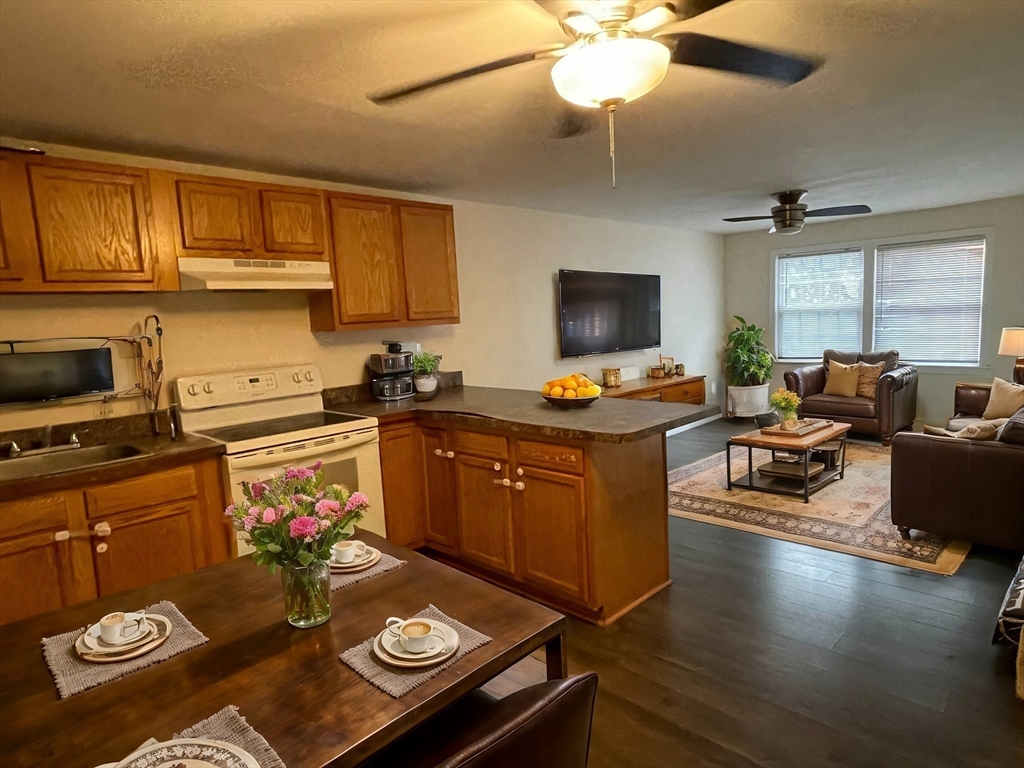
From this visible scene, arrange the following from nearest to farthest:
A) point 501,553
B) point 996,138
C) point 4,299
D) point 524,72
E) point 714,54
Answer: point 714,54, point 524,72, point 4,299, point 501,553, point 996,138

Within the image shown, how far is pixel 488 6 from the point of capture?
1.70 meters

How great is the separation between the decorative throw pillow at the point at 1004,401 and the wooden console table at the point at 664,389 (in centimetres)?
249

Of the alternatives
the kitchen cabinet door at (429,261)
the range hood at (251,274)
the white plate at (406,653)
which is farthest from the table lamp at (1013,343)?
the white plate at (406,653)

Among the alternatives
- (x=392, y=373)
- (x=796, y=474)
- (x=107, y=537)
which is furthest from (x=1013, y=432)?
(x=107, y=537)

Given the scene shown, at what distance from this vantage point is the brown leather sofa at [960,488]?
10.1ft

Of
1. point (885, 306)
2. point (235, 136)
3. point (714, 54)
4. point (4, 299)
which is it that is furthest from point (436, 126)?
point (885, 306)

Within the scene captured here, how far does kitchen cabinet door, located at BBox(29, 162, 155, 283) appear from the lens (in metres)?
2.51

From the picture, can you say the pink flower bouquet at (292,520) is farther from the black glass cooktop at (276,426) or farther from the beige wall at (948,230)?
the beige wall at (948,230)

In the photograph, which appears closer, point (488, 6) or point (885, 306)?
point (488, 6)

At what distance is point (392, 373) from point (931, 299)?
19.1 feet

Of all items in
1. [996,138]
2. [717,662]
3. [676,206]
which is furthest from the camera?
[676,206]

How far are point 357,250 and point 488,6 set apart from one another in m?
2.06

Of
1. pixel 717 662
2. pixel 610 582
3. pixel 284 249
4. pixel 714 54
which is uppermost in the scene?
pixel 714 54

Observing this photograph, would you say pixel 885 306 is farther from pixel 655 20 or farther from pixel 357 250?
pixel 655 20
